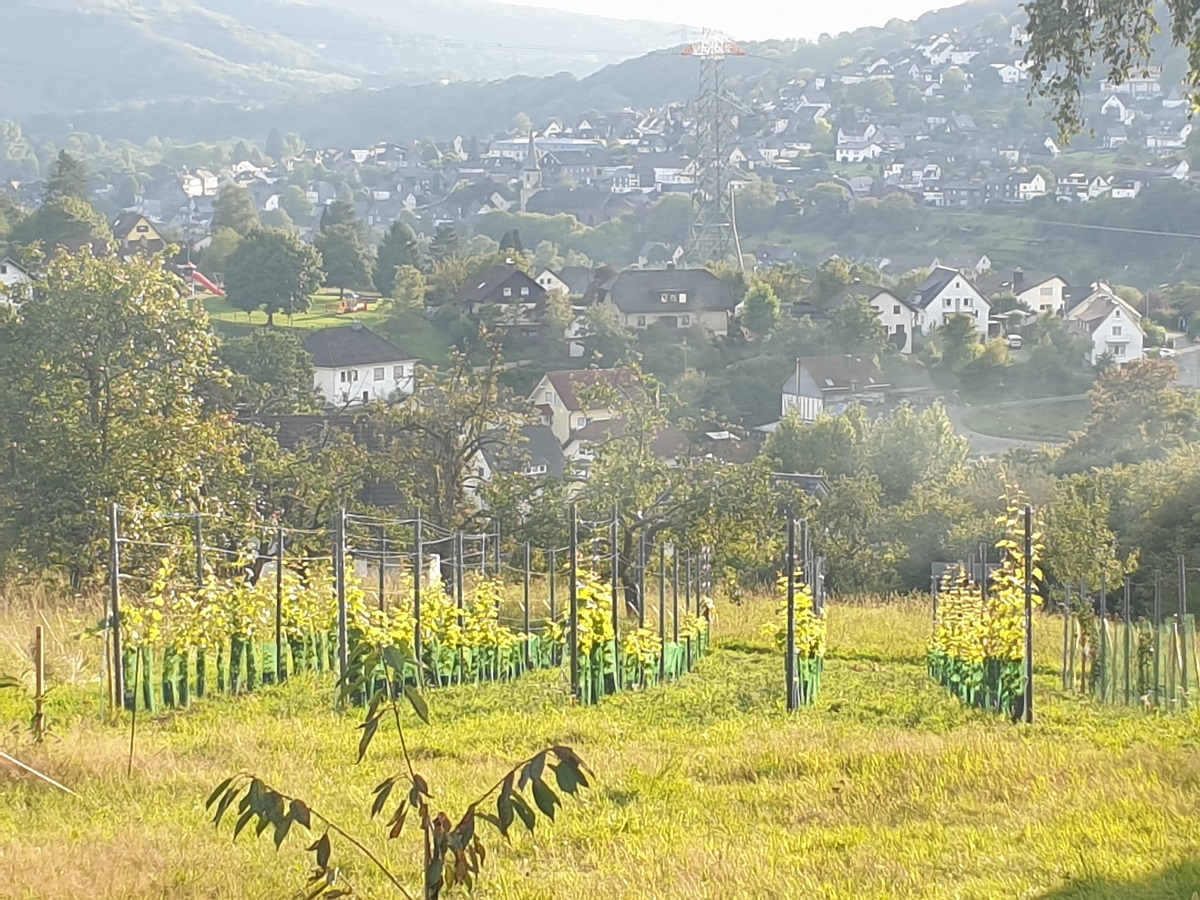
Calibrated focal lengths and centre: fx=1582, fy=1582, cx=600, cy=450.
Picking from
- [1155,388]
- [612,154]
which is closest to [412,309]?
[1155,388]

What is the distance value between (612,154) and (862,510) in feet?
422

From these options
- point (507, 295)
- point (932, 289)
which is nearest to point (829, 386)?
point (507, 295)

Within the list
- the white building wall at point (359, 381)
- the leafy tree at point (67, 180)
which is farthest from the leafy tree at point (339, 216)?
the white building wall at point (359, 381)

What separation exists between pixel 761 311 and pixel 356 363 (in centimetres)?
1820

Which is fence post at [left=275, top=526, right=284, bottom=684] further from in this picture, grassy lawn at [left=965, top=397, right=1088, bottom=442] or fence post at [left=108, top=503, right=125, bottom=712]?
grassy lawn at [left=965, top=397, right=1088, bottom=442]

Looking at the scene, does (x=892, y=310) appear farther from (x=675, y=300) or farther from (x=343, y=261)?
(x=343, y=261)

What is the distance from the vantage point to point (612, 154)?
15600 centimetres

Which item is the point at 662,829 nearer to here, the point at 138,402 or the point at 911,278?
the point at 138,402

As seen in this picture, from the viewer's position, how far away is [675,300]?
66.9 meters

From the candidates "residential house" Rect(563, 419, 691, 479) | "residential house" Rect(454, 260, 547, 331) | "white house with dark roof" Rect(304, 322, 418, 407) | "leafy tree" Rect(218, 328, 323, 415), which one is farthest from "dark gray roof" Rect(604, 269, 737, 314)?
"leafy tree" Rect(218, 328, 323, 415)

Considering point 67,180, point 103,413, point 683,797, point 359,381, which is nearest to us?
point 683,797

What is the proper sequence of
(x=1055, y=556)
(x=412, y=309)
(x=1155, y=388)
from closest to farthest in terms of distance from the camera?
1. (x=1055, y=556)
2. (x=1155, y=388)
3. (x=412, y=309)

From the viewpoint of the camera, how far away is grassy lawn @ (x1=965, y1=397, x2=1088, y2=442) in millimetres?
51438

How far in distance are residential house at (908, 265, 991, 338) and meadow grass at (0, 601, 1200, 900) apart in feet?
197
